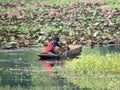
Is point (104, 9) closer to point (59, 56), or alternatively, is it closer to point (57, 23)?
point (57, 23)

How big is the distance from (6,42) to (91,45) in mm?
4161

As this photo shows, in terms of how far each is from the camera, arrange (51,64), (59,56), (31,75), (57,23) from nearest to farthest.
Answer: (31,75) → (51,64) → (59,56) → (57,23)

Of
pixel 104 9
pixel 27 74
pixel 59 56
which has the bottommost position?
pixel 104 9

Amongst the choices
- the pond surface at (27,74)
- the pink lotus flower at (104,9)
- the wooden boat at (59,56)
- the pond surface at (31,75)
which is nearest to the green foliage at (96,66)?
the pond surface at (31,75)

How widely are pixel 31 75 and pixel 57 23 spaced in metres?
15.4

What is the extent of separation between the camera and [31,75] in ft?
72.5

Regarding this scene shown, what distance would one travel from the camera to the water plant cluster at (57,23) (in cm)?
3359

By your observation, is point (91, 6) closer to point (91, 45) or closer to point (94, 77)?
point (91, 45)

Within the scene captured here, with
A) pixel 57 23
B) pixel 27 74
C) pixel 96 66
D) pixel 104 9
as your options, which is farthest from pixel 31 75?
pixel 104 9

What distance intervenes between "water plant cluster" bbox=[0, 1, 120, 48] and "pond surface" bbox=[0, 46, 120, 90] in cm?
488

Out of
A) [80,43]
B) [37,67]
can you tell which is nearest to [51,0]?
[80,43]

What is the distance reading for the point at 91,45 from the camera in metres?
32.8

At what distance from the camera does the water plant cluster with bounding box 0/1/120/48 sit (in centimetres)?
3359

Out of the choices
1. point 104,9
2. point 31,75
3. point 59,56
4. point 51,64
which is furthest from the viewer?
point 104,9
